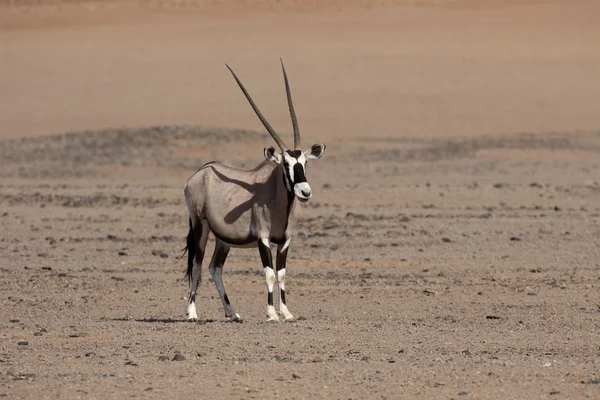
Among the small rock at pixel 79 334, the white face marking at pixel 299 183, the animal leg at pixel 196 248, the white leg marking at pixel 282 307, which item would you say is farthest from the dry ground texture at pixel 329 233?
the white face marking at pixel 299 183

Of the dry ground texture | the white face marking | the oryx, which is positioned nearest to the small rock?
the dry ground texture

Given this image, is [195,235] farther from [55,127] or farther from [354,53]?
[354,53]

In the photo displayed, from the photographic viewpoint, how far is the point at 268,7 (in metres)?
80.2

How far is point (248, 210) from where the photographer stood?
446 inches

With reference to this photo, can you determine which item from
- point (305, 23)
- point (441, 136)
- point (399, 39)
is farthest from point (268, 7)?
point (441, 136)

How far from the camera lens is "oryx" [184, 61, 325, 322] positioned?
1111 cm

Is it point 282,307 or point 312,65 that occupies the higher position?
point 312,65

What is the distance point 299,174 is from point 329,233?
7.42m

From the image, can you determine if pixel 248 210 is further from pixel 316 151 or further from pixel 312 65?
pixel 312 65

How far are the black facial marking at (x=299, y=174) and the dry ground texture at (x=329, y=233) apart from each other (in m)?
1.21

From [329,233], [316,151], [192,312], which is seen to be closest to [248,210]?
[316,151]

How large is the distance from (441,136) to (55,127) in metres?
12.9

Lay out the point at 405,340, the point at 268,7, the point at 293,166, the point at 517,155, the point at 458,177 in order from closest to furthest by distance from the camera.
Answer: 1. the point at 405,340
2. the point at 293,166
3. the point at 458,177
4. the point at 517,155
5. the point at 268,7

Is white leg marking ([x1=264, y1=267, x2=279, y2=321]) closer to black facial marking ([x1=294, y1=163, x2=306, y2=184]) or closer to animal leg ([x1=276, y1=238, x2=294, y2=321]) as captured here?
animal leg ([x1=276, y1=238, x2=294, y2=321])
